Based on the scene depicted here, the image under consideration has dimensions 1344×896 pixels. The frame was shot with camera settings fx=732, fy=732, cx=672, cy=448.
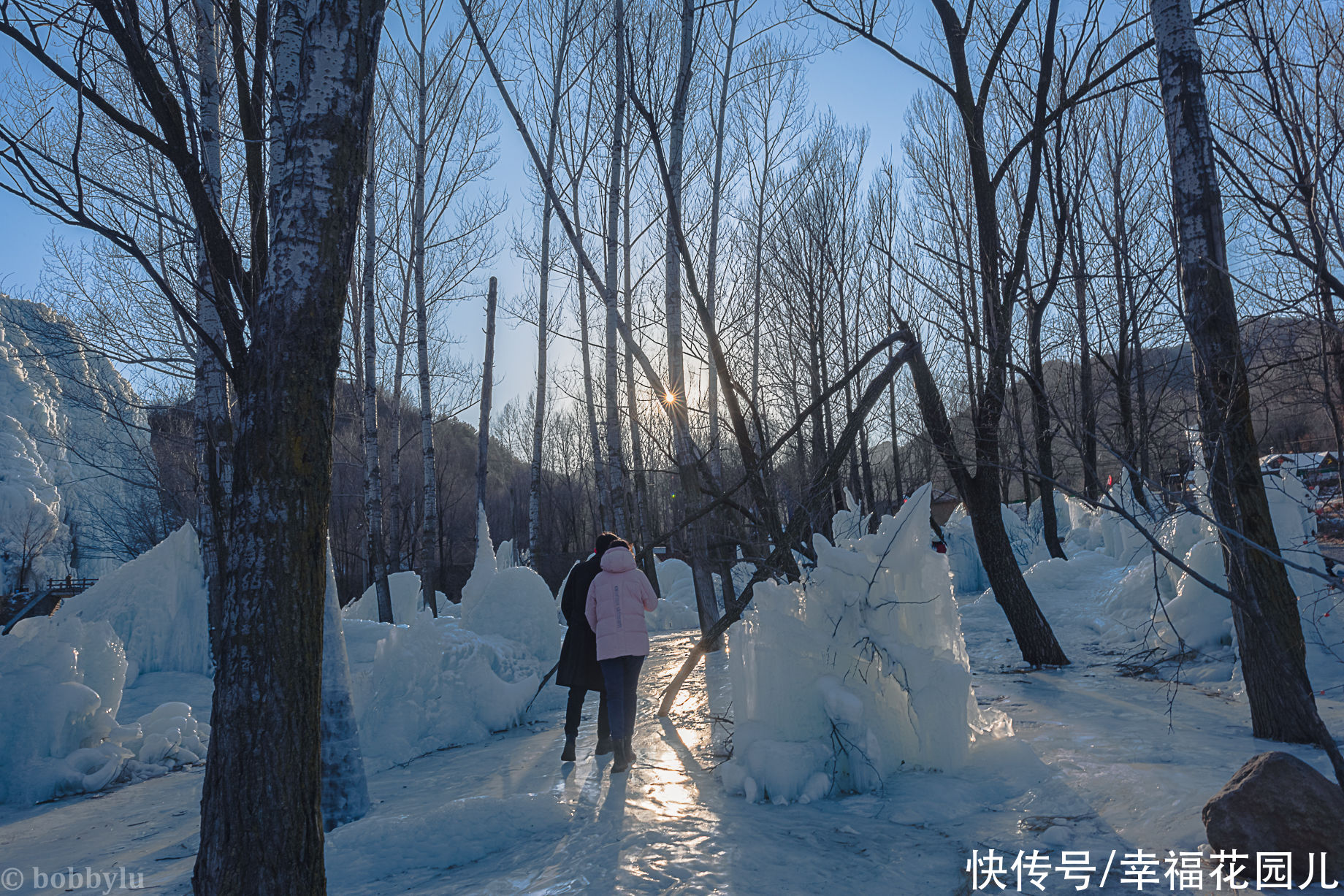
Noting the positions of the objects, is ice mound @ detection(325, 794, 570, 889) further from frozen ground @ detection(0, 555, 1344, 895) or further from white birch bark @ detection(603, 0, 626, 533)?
white birch bark @ detection(603, 0, 626, 533)

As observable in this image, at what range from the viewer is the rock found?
258 cm

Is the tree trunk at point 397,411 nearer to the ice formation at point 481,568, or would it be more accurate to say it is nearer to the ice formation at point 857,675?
the ice formation at point 481,568

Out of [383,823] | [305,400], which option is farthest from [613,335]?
[305,400]

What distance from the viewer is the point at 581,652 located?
545 centimetres

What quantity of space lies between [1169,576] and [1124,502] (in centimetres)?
356

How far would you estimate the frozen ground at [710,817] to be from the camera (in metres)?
3.06

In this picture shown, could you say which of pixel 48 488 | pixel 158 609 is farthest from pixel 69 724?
pixel 48 488

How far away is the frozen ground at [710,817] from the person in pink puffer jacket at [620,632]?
30cm

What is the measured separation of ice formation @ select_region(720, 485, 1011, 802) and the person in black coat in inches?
48.2

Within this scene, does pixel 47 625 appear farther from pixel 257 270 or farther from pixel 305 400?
pixel 305 400

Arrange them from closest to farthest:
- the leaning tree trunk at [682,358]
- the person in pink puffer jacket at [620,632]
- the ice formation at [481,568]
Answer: the person in pink puffer jacket at [620,632] → the leaning tree trunk at [682,358] → the ice formation at [481,568]

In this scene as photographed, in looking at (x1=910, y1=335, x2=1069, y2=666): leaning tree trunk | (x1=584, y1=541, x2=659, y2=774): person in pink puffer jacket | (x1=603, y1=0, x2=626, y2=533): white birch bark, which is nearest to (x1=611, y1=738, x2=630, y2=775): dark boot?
(x1=584, y1=541, x2=659, y2=774): person in pink puffer jacket

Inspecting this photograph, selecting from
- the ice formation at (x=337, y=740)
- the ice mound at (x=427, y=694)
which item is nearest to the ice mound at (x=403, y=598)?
the ice mound at (x=427, y=694)

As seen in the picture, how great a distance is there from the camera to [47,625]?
627 cm
